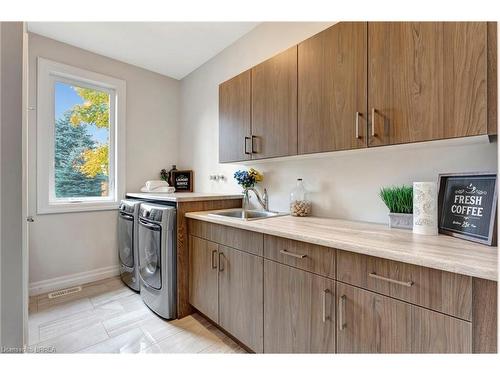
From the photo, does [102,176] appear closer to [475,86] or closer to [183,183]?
[183,183]

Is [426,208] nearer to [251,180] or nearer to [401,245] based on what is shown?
[401,245]

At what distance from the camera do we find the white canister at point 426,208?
112 cm

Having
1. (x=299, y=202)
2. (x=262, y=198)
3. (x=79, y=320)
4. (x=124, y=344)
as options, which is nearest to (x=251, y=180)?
(x=262, y=198)

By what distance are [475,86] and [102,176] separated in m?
3.25

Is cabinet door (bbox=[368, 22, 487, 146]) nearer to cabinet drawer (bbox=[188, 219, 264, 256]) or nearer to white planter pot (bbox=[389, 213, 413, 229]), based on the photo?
white planter pot (bbox=[389, 213, 413, 229])

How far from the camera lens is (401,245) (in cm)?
95

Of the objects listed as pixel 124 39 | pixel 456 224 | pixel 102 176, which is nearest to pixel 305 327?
pixel 456 224

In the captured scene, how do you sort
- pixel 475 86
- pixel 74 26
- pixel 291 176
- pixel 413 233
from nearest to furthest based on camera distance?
pixel 475 86 < pixel 413 233 < pixel 291 176 < pixel 74 26

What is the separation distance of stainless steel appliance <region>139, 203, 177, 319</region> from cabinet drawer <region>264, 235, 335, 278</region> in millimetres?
930

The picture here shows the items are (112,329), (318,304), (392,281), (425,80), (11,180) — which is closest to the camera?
(11,180)

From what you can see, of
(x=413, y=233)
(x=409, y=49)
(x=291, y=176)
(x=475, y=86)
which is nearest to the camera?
(x=475, y=86)

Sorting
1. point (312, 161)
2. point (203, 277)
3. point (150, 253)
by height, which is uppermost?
point (312, 161)

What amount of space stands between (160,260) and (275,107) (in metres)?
1.54

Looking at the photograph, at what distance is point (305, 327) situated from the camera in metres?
1.17
